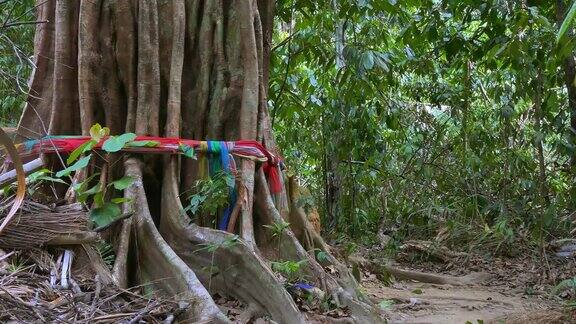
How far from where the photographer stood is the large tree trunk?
3.24 metres

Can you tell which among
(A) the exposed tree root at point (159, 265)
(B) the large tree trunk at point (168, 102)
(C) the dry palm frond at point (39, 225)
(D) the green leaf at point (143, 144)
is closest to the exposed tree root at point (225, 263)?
(B) the large tree trunk at point (168, 102)

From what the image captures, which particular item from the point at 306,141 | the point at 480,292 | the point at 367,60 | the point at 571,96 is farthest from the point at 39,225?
the point at 306,141

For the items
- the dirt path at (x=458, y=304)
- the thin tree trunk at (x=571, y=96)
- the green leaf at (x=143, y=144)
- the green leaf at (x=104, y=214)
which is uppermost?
the thin tree trunk at (x=571, y=96)

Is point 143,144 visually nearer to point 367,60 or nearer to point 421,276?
point 367,60

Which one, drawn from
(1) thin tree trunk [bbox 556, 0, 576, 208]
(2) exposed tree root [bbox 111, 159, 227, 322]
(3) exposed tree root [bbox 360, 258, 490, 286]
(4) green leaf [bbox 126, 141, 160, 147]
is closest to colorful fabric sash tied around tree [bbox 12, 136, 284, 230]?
(4) green leaf [bbox 126, 141, 160, 147]

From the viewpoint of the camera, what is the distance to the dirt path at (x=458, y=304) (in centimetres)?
358

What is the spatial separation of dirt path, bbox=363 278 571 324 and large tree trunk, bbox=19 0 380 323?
548 millimetres

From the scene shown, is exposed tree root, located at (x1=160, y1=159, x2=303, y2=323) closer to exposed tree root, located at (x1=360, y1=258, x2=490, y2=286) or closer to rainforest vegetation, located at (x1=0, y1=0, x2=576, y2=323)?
rainforest vegetation, located at (x1=0, y1=0, x2=576, y2=323)

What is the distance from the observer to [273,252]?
3557 millimetres

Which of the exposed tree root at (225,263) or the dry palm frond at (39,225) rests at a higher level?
the dry palm frond at (39,225)

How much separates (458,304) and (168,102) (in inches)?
90.4

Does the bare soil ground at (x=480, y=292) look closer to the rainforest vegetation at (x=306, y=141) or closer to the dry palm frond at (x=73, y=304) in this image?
the rainforest vegetation at (x=306, y=141)

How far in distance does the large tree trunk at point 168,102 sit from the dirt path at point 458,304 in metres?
0.55

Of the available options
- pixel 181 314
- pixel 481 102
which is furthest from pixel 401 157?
pixel 181 314
